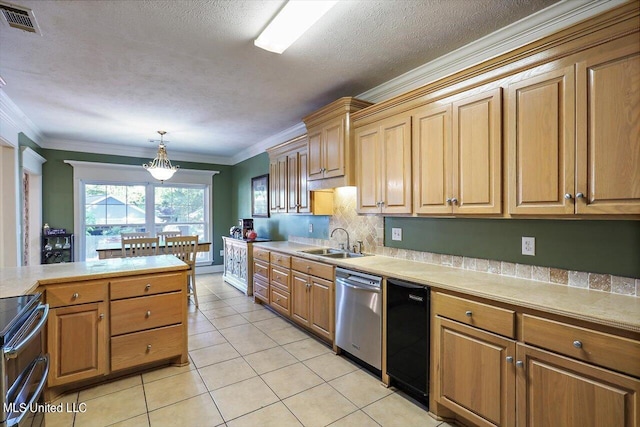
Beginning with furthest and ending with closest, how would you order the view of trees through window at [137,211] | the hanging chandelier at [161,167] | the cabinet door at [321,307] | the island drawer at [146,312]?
the view of trees through window at [137,211]
the hanging chandelier at [161,167]
the cabinet door at [321,307]
the island drawer at [146,312]

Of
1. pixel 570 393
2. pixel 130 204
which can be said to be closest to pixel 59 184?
pixel 130 204

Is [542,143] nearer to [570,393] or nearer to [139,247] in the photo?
[570,393]

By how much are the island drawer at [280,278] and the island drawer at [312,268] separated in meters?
0.21

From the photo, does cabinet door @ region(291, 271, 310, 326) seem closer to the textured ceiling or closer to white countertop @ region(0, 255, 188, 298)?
white countertop @ region(0, 255, 188, 298)

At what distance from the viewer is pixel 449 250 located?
8.39 ft

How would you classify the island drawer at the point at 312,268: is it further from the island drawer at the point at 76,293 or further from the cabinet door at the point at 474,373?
the island drawer at the point at 76,293

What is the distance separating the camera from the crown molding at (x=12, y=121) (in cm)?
331

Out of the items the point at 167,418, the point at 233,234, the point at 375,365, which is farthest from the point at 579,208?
the point at 233,234

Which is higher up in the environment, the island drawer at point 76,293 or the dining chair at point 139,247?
the dining chair at point 139,247

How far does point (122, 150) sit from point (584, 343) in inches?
272

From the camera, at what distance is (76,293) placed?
2.23 m

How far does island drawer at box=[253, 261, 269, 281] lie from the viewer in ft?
13.5

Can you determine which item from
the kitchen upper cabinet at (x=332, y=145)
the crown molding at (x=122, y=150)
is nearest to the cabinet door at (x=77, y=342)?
the kitchen upper cabinet at (x=332, y=145)

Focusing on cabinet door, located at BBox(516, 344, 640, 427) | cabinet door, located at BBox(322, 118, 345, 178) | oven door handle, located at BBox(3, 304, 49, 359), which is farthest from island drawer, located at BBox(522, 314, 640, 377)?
oven door handle, located at BBox(3, 304, 49, 359)
